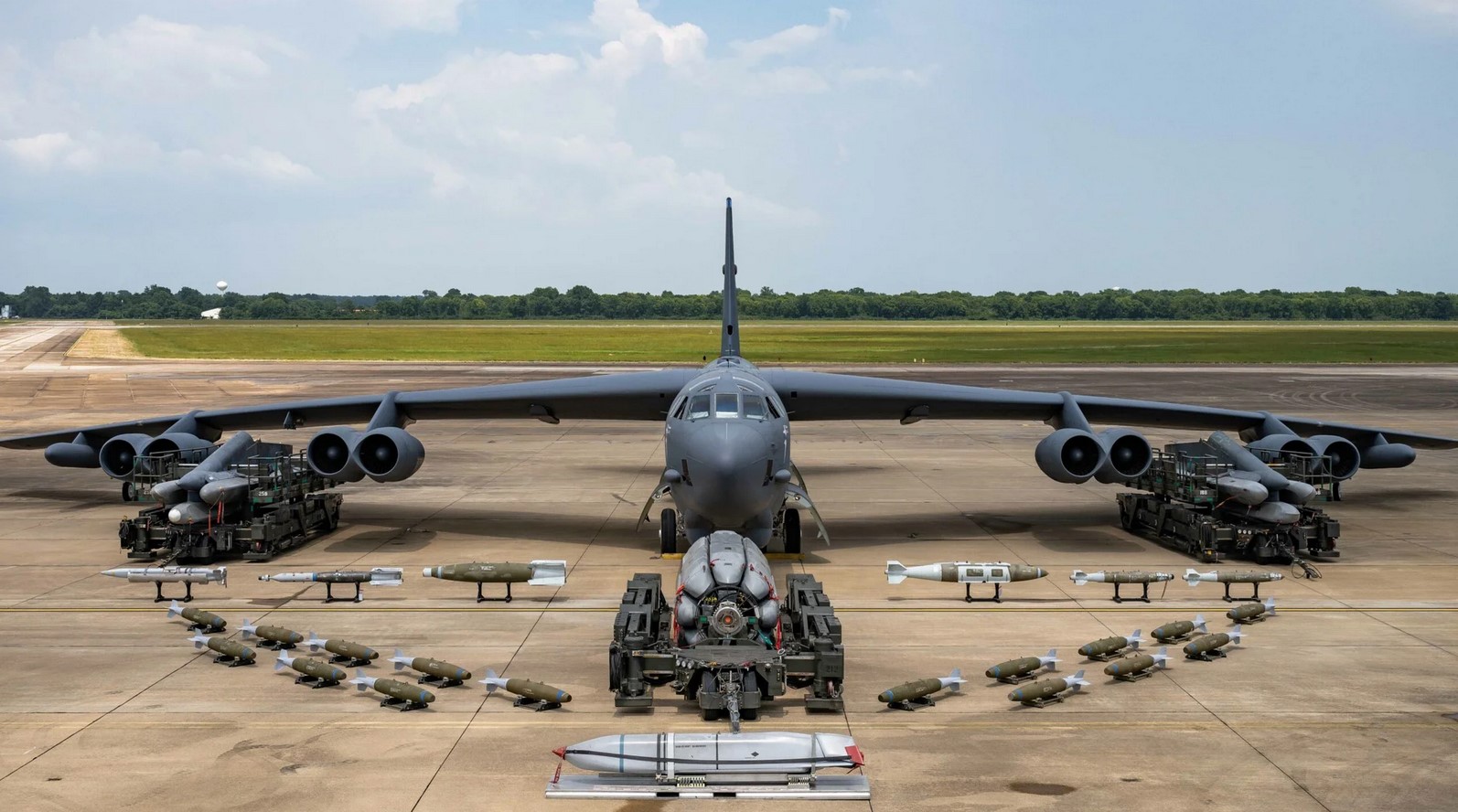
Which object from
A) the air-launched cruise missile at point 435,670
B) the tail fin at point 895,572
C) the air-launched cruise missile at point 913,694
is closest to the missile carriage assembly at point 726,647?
the air-launched cruise missile at point 913,694

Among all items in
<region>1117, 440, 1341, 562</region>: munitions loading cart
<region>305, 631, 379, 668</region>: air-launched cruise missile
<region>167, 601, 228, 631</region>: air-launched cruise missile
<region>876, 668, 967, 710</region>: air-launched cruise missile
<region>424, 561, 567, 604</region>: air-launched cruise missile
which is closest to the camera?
<region>876, 668, 967, 710</region>: air-launched cruise missile

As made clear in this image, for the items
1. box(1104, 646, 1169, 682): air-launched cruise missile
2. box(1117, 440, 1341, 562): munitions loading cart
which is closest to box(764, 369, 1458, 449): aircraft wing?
box(1117, 440, 1341, 562): munitions loading cart

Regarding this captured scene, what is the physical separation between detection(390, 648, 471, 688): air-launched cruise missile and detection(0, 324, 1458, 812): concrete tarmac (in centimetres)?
21

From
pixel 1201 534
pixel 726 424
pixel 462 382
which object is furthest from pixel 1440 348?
pixel 726 424

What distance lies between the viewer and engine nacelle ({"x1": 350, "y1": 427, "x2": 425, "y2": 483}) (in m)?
19.8

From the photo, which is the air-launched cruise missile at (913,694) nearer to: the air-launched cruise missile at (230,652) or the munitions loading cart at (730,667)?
the munitions loading cart at (730,667)

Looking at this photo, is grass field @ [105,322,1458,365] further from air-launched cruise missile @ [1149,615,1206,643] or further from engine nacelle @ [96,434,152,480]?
air-launched cruise missile @ [1149,615,1206,643]

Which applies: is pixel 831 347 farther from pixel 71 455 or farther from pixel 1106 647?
pixel 1106 647

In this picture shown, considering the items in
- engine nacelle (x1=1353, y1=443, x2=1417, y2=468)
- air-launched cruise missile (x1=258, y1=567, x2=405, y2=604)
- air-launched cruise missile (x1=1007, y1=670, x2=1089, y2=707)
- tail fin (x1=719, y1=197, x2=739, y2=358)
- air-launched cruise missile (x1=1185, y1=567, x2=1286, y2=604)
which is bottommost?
air-launched cruise missile (x1=1007, y1=670, x2=1089, y2=707)

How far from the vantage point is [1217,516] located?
1902 centimetres

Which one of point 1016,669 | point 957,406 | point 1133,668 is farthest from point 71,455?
point 1133,668

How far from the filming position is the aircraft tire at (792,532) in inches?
744

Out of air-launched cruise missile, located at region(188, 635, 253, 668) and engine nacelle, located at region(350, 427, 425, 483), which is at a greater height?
engine nacelle, located at region(350, 427, 425, 483)

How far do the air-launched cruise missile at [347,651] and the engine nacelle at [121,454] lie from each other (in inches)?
405
